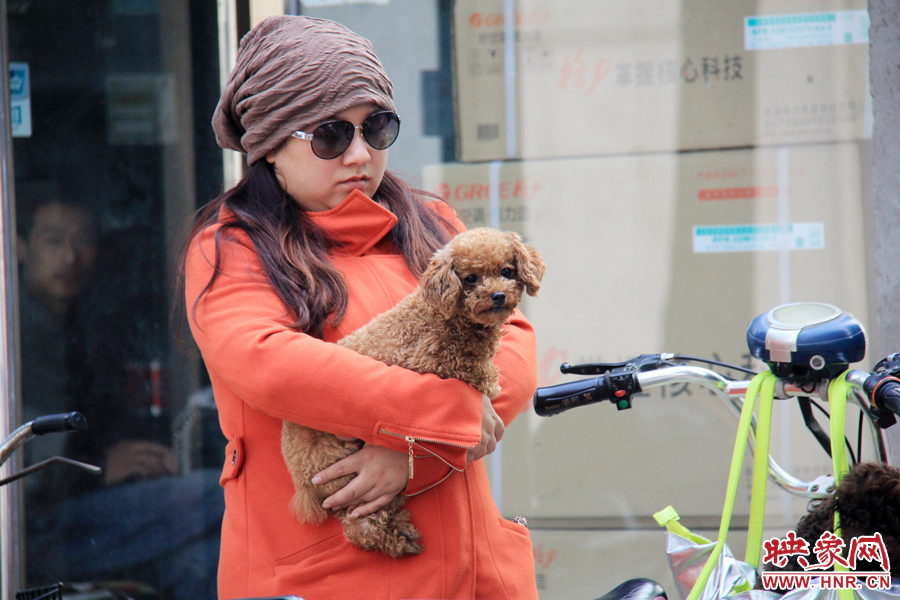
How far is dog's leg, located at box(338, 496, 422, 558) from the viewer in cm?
138

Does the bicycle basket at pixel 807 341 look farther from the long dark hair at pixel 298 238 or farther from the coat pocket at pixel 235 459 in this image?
the coat pocket at pixel 235 459

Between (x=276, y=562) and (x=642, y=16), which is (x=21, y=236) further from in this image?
(x=642, y=16)

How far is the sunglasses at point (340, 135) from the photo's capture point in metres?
1.54

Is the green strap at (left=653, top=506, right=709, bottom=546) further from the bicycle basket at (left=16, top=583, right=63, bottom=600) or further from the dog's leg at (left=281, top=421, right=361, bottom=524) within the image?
the bicycle basket at (left=16, top=583, right=63, bottom=600)

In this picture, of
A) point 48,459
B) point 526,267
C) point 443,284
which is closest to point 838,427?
point 526,267

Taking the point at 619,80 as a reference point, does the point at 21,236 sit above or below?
below

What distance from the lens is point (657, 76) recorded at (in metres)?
2.87

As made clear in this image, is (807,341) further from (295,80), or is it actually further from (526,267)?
(295,80)

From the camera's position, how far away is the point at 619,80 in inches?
114

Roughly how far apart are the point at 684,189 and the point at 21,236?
302 centimetres

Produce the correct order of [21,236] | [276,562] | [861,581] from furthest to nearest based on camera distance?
[21,236], [276,562], [861,581]

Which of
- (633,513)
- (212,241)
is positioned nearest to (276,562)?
(212,241)

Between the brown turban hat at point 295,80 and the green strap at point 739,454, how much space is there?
3.28 feet

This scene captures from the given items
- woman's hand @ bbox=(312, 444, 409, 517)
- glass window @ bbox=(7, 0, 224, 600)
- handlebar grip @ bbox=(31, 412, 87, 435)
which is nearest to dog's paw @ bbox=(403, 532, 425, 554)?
woman's hand @ bbox=(312, 444, 409, 517)
